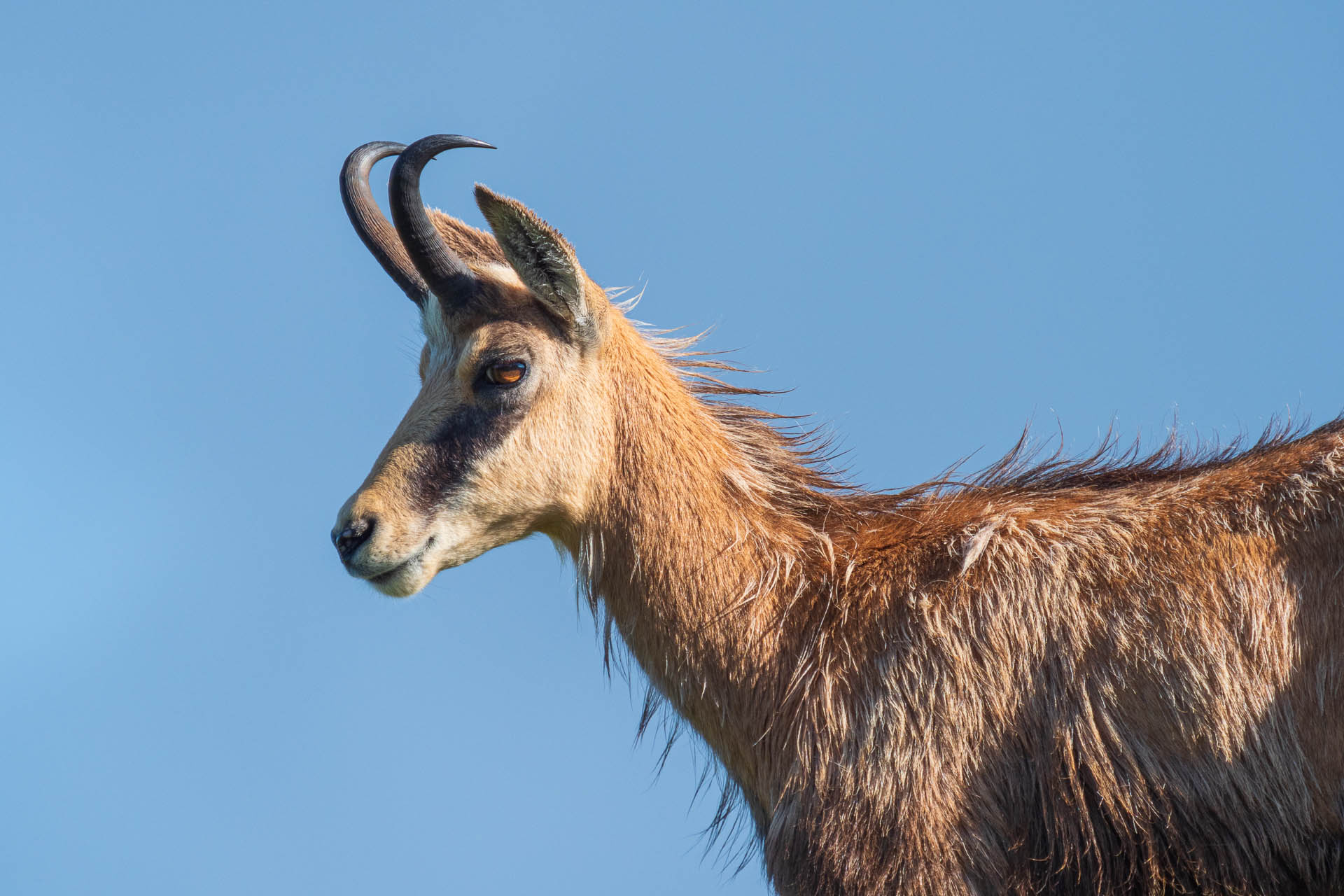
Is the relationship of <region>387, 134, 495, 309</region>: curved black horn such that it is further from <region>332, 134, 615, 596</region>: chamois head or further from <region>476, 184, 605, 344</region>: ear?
<region>476, 184, 605, 344</region>: ear

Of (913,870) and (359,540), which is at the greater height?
(359,540)

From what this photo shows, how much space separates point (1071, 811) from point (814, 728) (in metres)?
1.44

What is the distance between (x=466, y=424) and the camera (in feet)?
27.0

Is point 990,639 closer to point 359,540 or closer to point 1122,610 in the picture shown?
point 1122,610

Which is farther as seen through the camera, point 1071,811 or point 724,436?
point 724,436

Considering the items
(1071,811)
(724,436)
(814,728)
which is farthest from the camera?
(724,436)

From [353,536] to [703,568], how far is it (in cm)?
214

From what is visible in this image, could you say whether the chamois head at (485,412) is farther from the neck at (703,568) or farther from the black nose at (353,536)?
the neck at (703,568)

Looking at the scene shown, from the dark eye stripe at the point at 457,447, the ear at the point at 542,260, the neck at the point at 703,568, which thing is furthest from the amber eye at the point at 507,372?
the neck at the point at 703,568

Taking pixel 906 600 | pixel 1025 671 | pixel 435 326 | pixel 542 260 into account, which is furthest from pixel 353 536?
pixel 1025 671

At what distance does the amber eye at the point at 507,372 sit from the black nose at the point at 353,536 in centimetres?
117

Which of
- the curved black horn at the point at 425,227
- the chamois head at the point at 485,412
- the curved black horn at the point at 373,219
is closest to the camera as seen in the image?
the chamois head at the point at 485,412

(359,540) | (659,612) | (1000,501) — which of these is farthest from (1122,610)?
(359,540)

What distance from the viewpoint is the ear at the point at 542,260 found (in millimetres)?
8211
